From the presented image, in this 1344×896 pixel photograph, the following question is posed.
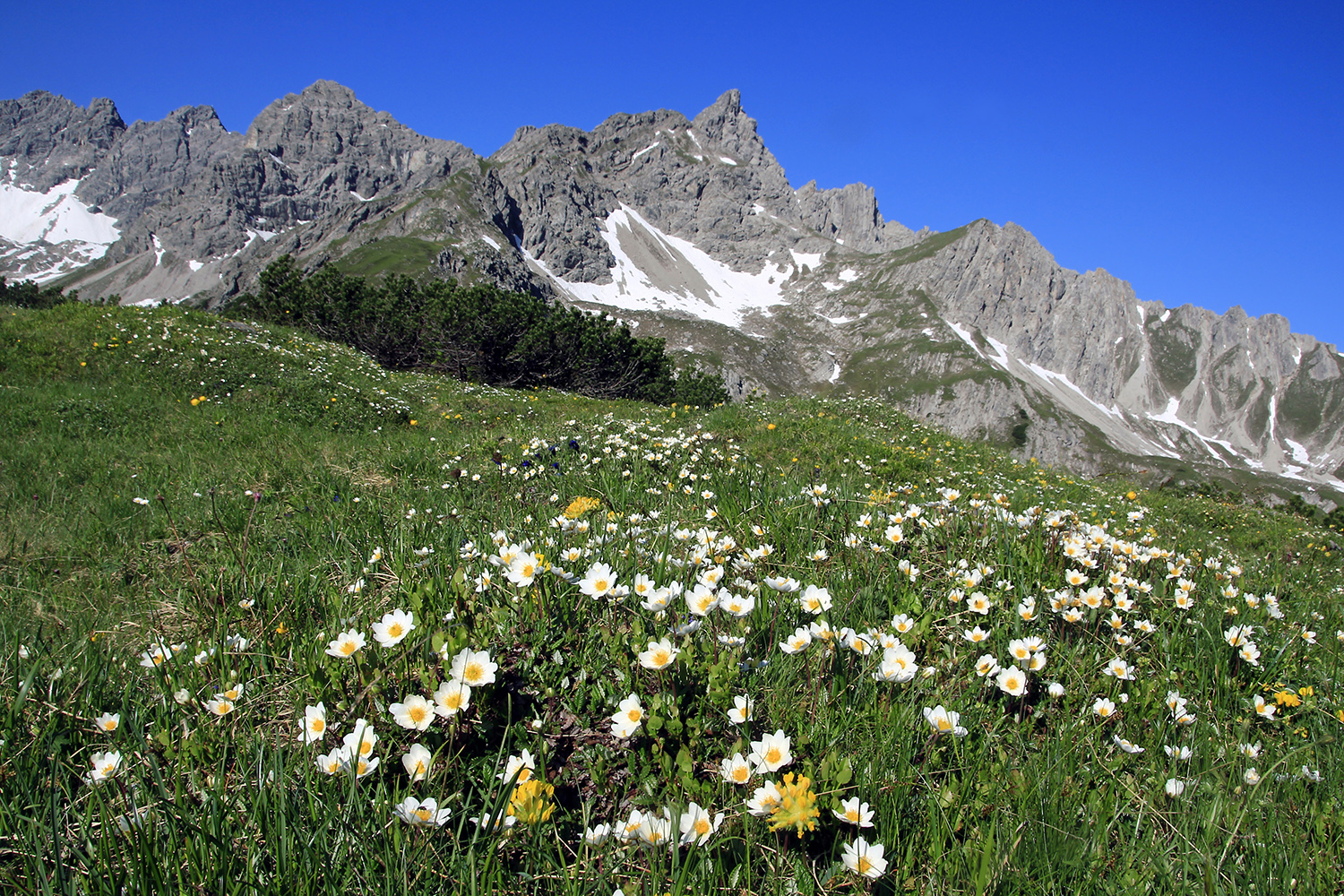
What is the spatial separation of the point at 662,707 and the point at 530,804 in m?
0.59

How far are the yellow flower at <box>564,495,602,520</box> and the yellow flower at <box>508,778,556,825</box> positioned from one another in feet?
9.50

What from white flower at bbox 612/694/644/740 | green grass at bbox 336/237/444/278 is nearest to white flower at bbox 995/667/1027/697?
white flower at bbox 612/694/644/740

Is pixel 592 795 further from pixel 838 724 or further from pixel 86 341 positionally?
pixel 86 341

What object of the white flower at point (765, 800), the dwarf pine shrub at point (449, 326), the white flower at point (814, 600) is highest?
the dwarf pine shrub at point (449, 326)

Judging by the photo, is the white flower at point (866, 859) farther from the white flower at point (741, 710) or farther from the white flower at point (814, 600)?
the white flower at point (814, 600)

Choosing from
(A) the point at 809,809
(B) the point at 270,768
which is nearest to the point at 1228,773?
(A) the point at 809,809

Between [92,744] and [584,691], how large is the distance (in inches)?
60.8

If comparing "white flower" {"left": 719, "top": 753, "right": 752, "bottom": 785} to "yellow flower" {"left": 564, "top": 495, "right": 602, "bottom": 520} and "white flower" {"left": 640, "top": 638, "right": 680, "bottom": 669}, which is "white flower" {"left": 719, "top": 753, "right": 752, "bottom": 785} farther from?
"yellow flower" {"left": 564, "top": 495, "right": 602, "bottom": 520}

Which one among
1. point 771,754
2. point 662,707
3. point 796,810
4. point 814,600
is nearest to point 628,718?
point 662,707

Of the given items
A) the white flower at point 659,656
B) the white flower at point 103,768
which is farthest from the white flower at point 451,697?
the white flower at point 103,768

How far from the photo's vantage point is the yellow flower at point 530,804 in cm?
160

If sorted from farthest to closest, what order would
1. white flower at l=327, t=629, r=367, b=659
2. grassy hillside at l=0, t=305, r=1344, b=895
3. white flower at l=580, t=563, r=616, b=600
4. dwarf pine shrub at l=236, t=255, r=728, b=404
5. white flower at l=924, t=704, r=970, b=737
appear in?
dwarf pine shrub at l=236, t=255, r=728, b=404, white flower at l=580, t=563, r=616, b=600, white flower at l=327, t=629, r=367, b=659, white flower at l=924, t=704, r=970, b=737, grassy hillside at l=0, t=305, r=1344, b=895

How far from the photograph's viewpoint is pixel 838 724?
2227 millimetres

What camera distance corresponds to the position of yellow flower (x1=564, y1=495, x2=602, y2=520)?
4703 millimetres
